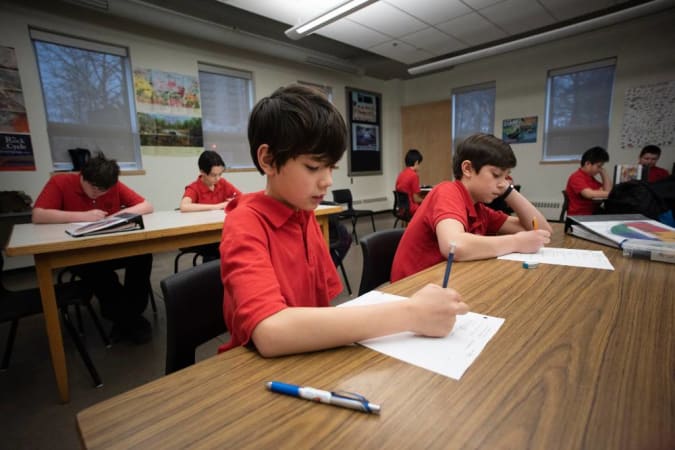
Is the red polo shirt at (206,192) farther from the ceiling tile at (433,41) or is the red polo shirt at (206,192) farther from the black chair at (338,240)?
the ceiling tile at (433,41)

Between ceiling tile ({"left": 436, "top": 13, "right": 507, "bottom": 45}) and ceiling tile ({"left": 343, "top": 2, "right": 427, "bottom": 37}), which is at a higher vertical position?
ceiling tile ({"left": 436, "top": 13, "right": 507, "bottom": 45})

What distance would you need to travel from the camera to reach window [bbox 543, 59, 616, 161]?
4.92 metres

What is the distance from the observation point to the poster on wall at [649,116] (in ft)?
14.5

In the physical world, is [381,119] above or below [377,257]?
above

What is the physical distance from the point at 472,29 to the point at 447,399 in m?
5.00

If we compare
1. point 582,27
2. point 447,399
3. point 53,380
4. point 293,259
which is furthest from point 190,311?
point 582,27

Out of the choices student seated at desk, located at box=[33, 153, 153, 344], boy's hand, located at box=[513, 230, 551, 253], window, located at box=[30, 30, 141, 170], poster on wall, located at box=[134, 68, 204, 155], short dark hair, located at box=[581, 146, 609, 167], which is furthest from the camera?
poster on wall, located at box=[134, 68, 204, 155]

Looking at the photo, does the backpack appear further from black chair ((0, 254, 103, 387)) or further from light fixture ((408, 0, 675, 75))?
black chair ((0, 254, 103, 387))

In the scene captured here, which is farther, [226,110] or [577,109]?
[577,109]

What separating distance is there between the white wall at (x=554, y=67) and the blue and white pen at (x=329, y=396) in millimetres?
6125

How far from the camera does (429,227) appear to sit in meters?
1.23

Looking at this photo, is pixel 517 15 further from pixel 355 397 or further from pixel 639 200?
pixel 355 397

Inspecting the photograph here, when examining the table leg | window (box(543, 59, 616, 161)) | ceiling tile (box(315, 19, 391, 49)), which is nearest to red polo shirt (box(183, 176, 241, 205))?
the table leg

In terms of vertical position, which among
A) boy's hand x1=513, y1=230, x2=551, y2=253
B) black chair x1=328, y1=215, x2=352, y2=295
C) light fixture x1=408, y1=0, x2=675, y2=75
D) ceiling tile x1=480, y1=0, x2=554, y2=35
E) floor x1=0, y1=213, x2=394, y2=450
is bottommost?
floor x1=0, y1=213, x2=394, y2=450
